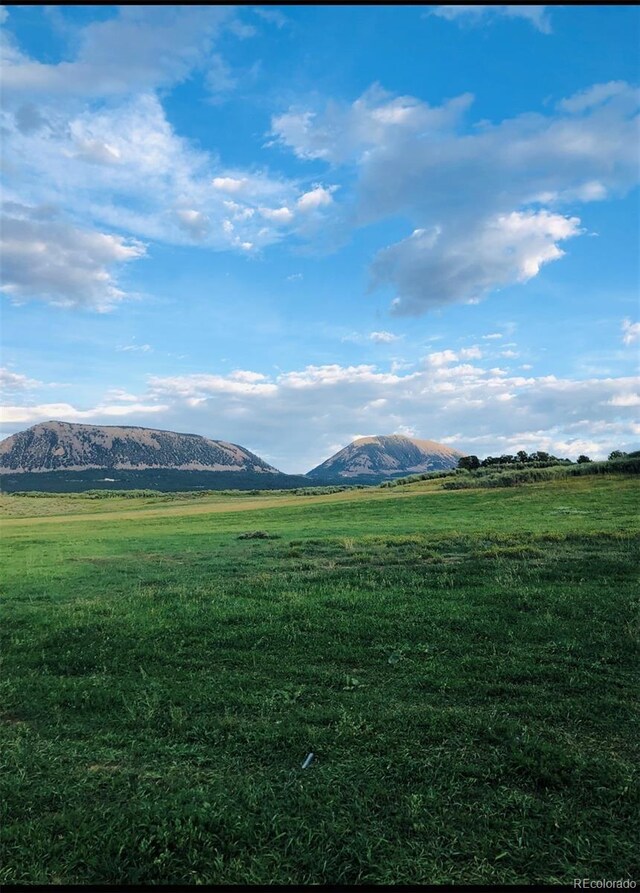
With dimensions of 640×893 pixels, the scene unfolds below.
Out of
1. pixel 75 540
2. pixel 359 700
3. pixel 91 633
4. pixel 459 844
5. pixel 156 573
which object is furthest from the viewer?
pixel 75 540

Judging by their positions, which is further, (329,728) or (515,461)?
(515,461)

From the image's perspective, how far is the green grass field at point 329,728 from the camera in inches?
248

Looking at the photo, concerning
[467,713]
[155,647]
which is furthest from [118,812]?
[155,647]

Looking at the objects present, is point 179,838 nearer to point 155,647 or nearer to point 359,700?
point 359,700

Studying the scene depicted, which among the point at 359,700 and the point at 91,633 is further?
the point at 91,633

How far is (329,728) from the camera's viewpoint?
30.0 feet

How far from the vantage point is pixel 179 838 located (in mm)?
6508

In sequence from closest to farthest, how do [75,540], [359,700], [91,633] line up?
[359,700]
[91,633]
[75,540]

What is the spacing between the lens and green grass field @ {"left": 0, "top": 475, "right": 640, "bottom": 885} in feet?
20.6

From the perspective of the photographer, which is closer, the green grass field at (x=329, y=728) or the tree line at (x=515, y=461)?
the green grass field at (x=329, y=728)

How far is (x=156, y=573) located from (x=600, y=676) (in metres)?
19.9

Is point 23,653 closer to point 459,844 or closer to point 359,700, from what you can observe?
point 359,700

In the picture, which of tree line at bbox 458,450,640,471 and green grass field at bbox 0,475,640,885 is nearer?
green grass field at bbox 0,475,640,885

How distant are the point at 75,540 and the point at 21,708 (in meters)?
33.6
